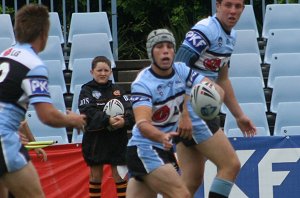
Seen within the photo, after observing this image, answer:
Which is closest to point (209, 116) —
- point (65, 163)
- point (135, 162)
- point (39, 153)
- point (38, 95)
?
point (135, 162)

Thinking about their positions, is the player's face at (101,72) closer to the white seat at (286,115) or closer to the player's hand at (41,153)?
the player's hand at (41,153)

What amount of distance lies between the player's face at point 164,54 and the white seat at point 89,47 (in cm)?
464

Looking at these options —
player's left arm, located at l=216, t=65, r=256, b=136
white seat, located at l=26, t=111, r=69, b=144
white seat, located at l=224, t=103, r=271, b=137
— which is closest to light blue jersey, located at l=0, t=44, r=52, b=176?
player's left arm, located at l=216, t=65, r=256, b=136

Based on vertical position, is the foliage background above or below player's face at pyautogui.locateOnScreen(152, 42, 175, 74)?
below

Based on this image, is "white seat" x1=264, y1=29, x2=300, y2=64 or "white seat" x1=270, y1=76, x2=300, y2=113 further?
"white seat" x1=264, y1=29, x2=300, y2=64

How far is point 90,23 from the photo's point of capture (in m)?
13.2

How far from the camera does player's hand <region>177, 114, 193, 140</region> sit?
7.87m

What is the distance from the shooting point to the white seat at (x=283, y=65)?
1232 centimetres

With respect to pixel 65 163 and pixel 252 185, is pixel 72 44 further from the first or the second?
pixel 252 185

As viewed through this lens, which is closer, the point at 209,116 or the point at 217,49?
the point at 209,116

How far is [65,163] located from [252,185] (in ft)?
6.17

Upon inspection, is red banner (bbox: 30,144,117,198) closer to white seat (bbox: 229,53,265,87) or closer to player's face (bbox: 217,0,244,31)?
white seat (bbox: 229,53,265,87)

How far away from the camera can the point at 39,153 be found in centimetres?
963

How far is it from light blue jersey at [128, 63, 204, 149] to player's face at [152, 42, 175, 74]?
10 cm
